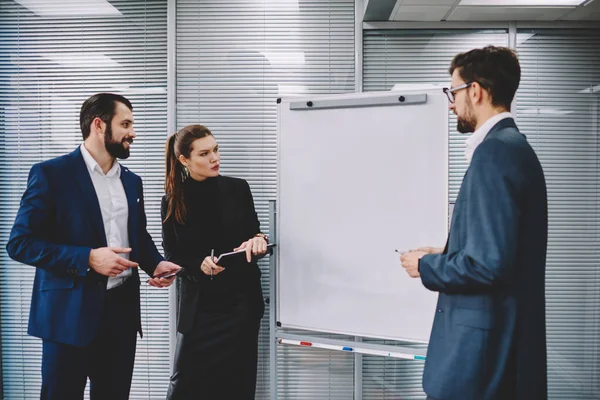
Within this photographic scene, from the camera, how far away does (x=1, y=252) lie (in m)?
2.86

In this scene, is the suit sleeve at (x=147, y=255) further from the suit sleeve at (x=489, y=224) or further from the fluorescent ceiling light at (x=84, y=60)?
the suit sleeve at (x=489, y=224)

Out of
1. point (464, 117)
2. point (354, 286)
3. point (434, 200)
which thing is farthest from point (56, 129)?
point (464, 117)

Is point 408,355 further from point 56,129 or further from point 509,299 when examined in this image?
point 56,129

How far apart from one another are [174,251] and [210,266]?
247mm

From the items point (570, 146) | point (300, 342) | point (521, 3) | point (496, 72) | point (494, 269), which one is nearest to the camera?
point (494, 269)

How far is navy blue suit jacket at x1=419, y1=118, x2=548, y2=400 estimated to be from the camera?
1.17 meters

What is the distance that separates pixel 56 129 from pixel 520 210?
273cm

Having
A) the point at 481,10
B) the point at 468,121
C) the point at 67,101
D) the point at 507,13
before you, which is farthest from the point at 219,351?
the point at 507,13

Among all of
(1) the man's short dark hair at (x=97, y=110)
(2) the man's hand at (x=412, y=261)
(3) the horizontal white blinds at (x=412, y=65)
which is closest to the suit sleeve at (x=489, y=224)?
(2) the man's hand at (x=412, y=261)

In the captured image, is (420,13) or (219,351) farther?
(420,13)

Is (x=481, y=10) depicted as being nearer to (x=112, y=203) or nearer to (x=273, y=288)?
(x=273, y=288)

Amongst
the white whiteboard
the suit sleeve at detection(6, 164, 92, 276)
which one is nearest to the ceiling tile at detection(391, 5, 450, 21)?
the white whiteboard

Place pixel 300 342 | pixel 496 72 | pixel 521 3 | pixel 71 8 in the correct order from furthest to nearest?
pixel 71 8 → pixel 521 3 → pixel 300 342 → pixel 496 72

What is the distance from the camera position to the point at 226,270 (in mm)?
2086
